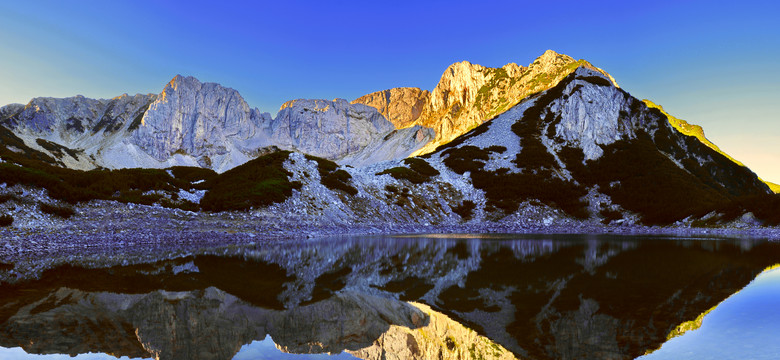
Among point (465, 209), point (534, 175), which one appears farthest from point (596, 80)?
point (465, 209)

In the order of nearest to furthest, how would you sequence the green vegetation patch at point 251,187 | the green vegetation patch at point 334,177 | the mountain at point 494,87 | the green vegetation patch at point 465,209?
1. the green vegetation patch at point 251,187
2. the green vegetation patch at point 334,177
3. the green vegetation patch at point 465,209
4. the mountain at point 494,87

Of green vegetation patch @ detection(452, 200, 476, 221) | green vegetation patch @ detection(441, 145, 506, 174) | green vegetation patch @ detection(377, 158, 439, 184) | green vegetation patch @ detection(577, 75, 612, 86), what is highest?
green vegetation patch @ detection(577, 75, 612, 86)

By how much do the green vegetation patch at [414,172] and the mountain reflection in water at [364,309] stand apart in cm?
5599

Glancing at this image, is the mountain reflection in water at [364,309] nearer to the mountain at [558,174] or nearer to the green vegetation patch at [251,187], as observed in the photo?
the green vegetation patch at [251,187]

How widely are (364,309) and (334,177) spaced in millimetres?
54921

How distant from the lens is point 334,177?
214ft

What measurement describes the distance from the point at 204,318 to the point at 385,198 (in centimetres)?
5466

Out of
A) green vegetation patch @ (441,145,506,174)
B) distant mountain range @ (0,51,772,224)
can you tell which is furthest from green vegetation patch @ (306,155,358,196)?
green vegetation patch @ (441,145,506,174)

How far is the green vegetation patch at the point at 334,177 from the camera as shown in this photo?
2436 inches

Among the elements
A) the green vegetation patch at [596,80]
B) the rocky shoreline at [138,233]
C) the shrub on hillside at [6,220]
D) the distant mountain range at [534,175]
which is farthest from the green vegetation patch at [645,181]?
the shrub on hillside at [6,220]

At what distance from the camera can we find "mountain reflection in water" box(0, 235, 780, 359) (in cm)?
793

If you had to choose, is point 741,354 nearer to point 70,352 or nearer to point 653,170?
point 70,352

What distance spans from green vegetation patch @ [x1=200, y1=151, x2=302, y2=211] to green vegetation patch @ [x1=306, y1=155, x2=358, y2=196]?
5.65 meters

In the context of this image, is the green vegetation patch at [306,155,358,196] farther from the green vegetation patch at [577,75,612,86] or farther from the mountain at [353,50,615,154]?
the mountain at [353,50,615,154]
